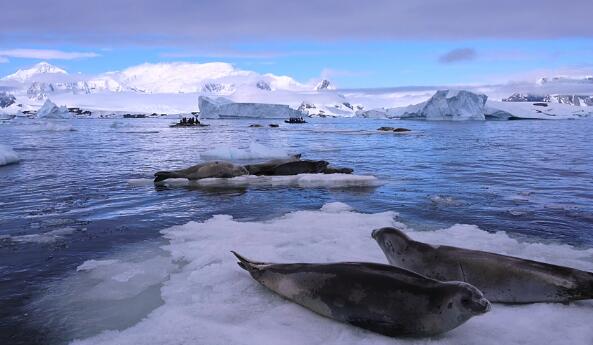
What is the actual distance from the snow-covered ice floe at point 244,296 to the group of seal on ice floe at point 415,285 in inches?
3.3

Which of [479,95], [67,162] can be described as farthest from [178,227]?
[479,95]

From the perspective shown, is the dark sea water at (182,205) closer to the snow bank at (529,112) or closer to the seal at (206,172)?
the seal at (206,172)

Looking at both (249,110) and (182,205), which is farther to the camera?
(249,110)

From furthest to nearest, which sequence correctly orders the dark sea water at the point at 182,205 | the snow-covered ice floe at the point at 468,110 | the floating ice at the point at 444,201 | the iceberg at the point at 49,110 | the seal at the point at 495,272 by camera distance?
the iceberg at the point at 49,110
the snow-covered ice floe at the point at 468,110
the floating ice at the point at 444,201
the dark sea water at the point at 182,205
the seal at the point at 495,272

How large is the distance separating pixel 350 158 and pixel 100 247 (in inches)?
457

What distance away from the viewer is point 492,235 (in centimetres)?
586

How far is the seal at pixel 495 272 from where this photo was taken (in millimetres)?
3895

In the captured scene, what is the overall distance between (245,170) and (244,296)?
733cm

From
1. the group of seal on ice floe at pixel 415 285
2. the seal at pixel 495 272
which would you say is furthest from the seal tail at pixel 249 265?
the seal at pixel 495 272

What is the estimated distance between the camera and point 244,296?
3928mm

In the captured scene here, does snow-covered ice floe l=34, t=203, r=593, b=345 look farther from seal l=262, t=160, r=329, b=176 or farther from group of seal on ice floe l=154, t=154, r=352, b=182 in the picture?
seal l=262, t=160, r=329, b=176

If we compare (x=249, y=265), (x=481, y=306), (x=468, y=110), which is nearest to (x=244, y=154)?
(x=249, y=265)

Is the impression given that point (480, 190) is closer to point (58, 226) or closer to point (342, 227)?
point (342, 227)

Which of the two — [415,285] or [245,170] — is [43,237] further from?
[245,170]
